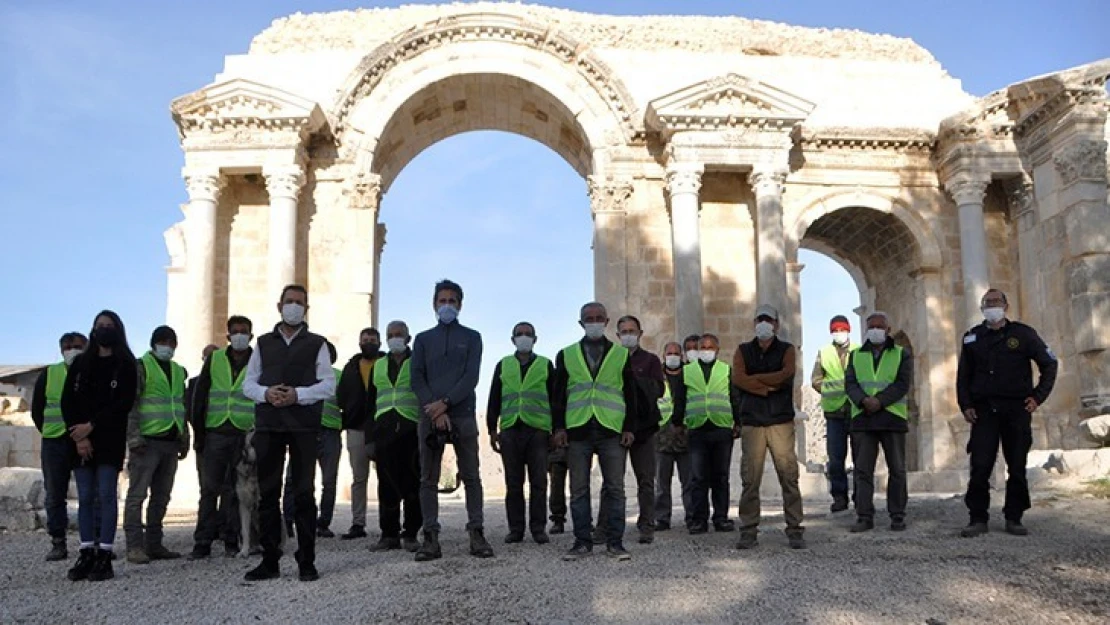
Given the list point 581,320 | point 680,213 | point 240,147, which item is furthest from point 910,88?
point 581,320

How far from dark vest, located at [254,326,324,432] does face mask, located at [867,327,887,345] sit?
15.2 feet

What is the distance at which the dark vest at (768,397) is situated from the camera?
23.5 feet

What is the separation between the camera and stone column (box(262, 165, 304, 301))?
1538 cm

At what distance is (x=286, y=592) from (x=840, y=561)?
136 inches

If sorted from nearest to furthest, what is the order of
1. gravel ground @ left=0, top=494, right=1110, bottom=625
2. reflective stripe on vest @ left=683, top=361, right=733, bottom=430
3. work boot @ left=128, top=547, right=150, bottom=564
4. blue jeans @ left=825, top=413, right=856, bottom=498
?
1. gravel ground @ left=0, top=494, right=1110, bottom=625
2. work boot @ left=128, top=547, right=150, bottom=564
3. reflective stripe on vest @ left=683, top=361, right=733, bottom=430
4. blue jeans @ left=825, top=413, right=856, bottom=498

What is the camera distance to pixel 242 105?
15406mm

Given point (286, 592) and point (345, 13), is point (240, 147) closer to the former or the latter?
point (345, 13)

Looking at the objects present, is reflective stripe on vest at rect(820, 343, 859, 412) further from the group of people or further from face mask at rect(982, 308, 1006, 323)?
face mask at rect(982, 308, 1006, 323)

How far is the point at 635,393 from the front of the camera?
7.14m

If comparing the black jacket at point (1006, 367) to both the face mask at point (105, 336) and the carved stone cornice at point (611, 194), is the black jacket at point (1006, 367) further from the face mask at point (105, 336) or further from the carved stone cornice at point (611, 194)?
the carved stone cornice at point (611, 194)

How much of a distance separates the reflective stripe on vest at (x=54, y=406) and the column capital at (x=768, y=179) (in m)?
11.0

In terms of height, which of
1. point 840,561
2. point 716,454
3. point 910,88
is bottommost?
point 840,561

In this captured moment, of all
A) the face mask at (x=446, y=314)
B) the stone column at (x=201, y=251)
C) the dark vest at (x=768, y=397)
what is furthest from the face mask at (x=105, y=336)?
the stone column at (x=201, y=251)

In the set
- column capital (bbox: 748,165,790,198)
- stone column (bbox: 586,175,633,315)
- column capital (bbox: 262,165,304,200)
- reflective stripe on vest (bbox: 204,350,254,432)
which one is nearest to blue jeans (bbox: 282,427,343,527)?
reflective stripe on vest (bbox: 204,350,254,432)
